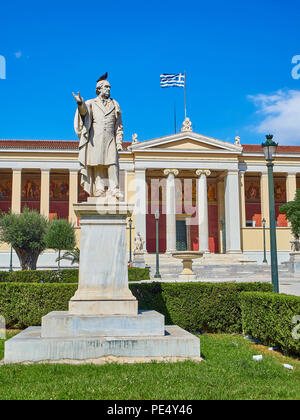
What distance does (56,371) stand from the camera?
5199mm

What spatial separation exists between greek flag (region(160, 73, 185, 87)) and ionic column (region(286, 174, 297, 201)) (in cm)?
1478

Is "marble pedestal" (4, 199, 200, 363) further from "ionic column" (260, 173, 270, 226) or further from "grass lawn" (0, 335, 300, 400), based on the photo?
"ionic column" (260, 173, 270, 226)

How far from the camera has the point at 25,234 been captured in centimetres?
2794

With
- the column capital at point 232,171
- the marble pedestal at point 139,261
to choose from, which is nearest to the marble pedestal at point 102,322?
the marble pedestal at point 139,261

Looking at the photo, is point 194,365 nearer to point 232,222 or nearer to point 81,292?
point 81,292

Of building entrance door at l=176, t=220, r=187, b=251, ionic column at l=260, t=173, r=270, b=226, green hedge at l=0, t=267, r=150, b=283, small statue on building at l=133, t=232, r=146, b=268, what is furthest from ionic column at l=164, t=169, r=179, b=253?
green hedge at l=0, t=267, r=150, b=283

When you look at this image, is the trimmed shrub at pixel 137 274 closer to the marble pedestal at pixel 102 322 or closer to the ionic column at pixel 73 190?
the marble pedestal at pixel 102 322

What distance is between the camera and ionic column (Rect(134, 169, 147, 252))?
3931cm

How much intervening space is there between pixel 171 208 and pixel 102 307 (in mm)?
33206

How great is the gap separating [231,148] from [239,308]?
1307 inches

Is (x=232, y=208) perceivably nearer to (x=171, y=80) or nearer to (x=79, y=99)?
(x=171, y=80)

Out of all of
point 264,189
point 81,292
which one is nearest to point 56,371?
point 81,292

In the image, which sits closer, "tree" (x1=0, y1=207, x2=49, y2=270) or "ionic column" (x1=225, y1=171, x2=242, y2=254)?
"tree" (x1=0, y1=207, x2=49, y2=270)

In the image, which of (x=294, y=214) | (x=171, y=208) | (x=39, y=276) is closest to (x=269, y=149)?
(x=39, y=276)
